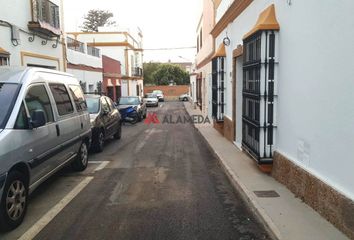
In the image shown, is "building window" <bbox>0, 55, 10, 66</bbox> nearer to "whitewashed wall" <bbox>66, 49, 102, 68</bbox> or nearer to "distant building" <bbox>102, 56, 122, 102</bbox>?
"whitewashed wall" <bbox>66, 49, 102, 68</bbox>

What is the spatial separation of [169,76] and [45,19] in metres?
57.9

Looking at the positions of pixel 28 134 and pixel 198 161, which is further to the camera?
pixel 198 161

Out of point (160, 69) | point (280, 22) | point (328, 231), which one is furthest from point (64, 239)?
point (160, 69)

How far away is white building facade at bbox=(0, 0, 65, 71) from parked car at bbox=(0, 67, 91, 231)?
5.79 metres

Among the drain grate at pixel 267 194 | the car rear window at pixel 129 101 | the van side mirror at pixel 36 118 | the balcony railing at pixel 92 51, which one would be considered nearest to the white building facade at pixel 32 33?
the car rear window at pixel 129 101

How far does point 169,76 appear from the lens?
72875 mm

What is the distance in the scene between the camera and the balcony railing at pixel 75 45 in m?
20.0

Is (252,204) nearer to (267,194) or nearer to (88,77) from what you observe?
(267,194)

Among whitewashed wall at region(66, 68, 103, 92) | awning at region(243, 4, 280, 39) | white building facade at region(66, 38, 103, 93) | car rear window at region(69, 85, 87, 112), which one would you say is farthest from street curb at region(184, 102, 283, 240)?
whitewashed wall at region(66, 68, 103, 92)

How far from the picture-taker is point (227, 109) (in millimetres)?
12891

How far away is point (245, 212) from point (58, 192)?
133 inches

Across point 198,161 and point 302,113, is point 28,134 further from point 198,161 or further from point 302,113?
point 198,161

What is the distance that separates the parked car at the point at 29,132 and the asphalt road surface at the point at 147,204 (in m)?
0.45

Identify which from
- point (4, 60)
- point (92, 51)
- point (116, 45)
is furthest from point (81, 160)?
point (116, 45)
